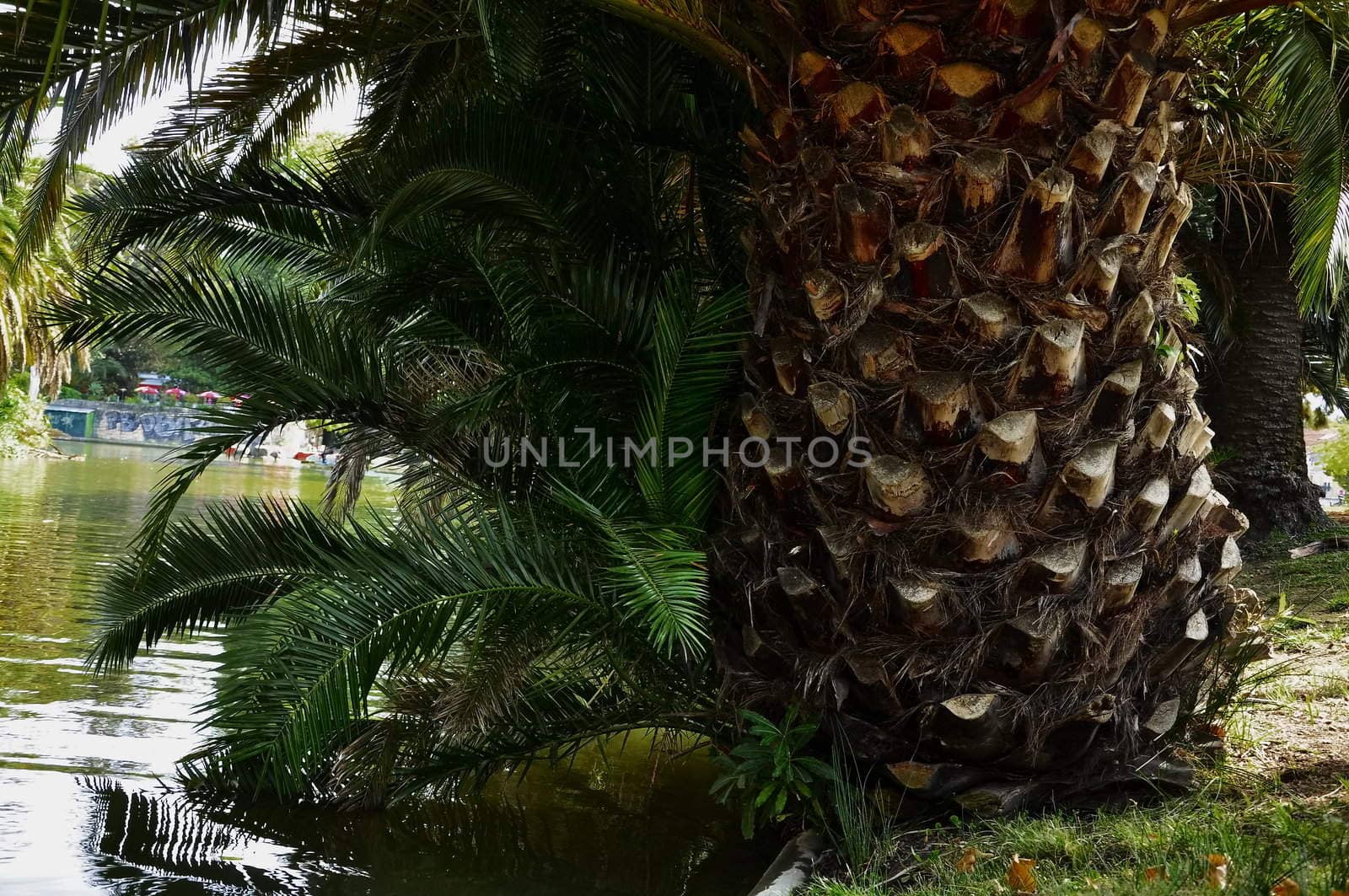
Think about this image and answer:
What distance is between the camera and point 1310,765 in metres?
3.52

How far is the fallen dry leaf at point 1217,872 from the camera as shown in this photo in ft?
7.88

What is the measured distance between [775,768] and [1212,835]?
4.09ft

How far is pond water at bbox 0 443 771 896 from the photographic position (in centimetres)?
352

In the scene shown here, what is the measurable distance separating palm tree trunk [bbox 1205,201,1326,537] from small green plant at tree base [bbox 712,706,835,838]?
543 centimetres

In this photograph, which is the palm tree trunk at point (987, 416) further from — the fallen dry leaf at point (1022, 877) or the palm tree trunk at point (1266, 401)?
the palm tree trunk at point (1266, 401)

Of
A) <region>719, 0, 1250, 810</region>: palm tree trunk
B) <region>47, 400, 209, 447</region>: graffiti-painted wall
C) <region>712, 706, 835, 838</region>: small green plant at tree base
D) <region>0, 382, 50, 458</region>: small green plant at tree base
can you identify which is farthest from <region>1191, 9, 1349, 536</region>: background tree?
<region>47, 400, 209, 447</region>: graffiti-painted wall

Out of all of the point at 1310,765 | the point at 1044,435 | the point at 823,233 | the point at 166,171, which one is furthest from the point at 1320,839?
the point at 166,171

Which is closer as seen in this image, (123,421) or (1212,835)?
(1212,835)

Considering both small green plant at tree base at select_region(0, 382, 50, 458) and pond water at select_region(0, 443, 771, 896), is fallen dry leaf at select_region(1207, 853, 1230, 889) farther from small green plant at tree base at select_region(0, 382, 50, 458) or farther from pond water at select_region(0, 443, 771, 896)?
small green plant at tree base at select_region(0, 382, 50, 458)

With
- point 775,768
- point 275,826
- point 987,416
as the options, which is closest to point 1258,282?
point 987,416

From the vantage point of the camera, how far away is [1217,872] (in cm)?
245

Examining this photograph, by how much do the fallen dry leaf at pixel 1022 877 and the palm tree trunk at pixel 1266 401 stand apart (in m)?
5.63

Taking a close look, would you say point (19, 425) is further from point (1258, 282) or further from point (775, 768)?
point (775, 768)

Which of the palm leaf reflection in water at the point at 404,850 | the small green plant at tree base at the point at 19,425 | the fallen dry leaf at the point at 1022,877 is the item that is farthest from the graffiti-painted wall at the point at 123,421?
the fallen dry leaf at the point at 1022,877
